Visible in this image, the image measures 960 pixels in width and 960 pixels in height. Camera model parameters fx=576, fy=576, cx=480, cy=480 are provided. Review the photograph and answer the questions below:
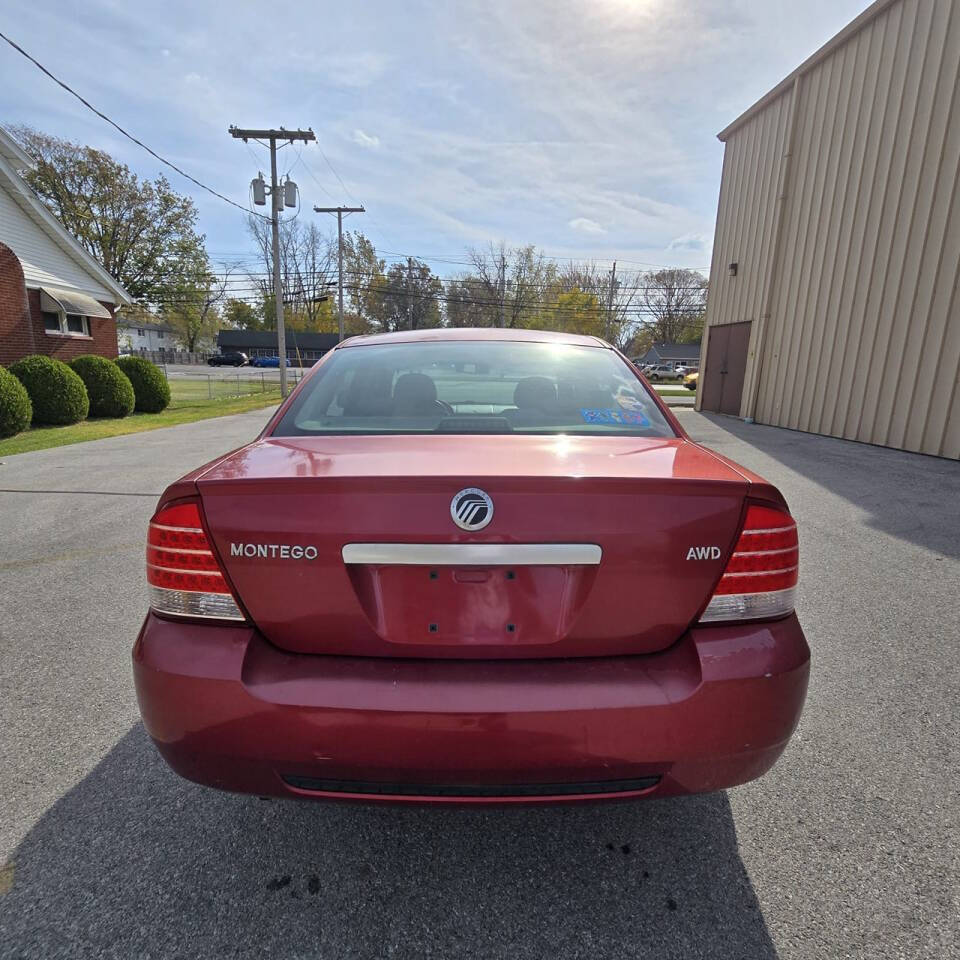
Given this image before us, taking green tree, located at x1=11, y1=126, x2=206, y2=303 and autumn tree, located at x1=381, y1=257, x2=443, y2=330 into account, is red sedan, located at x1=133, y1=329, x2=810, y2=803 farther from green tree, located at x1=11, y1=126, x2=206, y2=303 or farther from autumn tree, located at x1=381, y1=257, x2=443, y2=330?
autumn tree, located at x1=381, y1=257, x2=443, y2=330

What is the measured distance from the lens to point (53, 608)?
3471mm

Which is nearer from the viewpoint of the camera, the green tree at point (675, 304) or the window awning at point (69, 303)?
the window awning at point (69, 303)

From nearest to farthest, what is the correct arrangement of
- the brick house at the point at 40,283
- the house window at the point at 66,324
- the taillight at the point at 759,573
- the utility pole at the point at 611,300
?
the taillight at the point at 759,573
the brick house at the point at 40,283
the house window at the point at 66,324
the utility pole at the point at 611,300

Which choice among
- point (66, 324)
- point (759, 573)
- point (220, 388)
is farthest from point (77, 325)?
point (759, 573)

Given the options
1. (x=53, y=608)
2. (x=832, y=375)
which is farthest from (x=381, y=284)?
(x=53, y=608)

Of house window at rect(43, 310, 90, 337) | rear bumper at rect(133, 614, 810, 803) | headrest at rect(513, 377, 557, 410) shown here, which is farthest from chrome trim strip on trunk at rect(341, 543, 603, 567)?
house window at rect(43, 310, 90, 337)

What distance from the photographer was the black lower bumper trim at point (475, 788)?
1393mm

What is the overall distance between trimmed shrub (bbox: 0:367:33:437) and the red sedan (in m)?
11.2

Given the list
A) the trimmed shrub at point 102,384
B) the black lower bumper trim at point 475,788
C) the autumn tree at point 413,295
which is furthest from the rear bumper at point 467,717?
the autumn tree at point 413,295

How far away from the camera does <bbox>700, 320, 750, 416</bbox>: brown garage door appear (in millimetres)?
15188

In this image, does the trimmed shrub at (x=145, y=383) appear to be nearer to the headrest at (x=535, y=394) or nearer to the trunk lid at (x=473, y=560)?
the headrest at (x=535, y=394)

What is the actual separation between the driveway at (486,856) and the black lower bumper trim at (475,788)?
70 mm

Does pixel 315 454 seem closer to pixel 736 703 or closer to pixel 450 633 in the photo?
pixel 450 633

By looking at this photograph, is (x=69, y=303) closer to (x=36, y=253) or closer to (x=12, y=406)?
(x=36, y=253)
